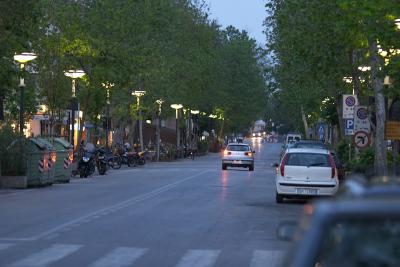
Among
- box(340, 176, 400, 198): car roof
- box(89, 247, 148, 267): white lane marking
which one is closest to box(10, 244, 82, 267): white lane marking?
box(89, 247, 148, 267): white lane marking

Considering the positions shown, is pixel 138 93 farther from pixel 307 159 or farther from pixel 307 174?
pixel 307 174

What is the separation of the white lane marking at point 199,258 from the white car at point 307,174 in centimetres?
1051

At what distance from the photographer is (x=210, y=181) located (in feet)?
126

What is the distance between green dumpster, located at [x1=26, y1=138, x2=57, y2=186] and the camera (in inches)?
1300

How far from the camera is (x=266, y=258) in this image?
13836 mm

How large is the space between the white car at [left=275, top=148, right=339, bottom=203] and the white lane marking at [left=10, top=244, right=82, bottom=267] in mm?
10786

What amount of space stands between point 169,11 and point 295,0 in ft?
99.7

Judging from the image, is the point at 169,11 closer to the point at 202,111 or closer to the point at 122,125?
the point at 122,125

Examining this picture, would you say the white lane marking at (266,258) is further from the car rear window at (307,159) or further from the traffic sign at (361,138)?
the traffic sign at (361,138)

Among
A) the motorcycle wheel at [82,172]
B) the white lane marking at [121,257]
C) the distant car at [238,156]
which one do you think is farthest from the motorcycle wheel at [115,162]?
the white lane marking at [121,257]

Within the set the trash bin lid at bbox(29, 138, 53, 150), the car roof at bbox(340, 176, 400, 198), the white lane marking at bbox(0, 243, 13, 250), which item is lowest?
the white lane marking at bbox(0, 243, 13, 250)

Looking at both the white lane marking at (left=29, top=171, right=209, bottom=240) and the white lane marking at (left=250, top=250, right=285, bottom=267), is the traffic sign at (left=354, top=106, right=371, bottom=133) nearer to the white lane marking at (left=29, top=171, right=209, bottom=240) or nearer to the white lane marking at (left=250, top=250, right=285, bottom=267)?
the white lane marking at (left=29, top=171, right=209, bottom=240)

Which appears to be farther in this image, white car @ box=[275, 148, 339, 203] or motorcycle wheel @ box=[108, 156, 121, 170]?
motorcycle wheel @ box=[108, 156, 121, 170]

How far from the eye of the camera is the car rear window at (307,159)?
24.8 m
